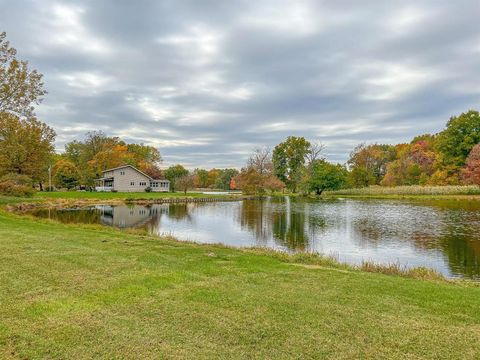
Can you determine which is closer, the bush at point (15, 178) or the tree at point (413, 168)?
the bush at point (15, 178)

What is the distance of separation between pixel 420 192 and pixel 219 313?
184 feet

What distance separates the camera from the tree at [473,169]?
4812 cm

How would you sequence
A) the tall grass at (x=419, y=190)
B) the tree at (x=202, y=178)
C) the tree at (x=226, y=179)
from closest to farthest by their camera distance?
the tall grass at (x=419, y=190) < the tree at (x=226, y=179) < the tree at (x=202, y=178)

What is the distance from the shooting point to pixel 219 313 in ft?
14.5

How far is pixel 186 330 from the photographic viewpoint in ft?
12.8

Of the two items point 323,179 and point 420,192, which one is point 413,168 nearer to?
point 420,192

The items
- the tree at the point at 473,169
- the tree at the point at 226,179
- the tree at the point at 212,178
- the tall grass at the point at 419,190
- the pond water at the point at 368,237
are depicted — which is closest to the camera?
the pond water at the point at 368,237

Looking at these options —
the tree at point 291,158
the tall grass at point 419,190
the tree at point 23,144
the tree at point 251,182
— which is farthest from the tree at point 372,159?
the tree at point 23,144

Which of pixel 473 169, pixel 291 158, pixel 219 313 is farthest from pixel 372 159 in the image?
pixel 219 313

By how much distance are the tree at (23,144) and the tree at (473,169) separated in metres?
53.7

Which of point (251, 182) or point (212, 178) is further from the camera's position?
point (212, 178)

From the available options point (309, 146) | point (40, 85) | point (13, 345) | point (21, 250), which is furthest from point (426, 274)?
point (309, 146)

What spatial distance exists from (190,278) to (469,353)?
163 inches

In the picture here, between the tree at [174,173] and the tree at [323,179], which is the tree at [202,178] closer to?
the tree at [174,173]
